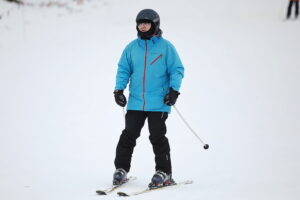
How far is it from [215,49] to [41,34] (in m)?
5.99

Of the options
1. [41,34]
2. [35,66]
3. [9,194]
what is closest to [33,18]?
[41,34]

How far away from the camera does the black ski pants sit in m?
3.88

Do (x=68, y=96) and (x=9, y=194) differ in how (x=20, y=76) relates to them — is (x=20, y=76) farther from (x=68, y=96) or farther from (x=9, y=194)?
(x=9, y=194)

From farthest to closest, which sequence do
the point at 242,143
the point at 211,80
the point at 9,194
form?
the point at 211,80 < the point at 242,143 < the point at 9,194

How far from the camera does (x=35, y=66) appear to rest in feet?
32.9

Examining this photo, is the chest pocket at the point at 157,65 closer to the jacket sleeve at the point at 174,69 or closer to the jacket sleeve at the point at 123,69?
the jacket sleeve at the point at 174,69

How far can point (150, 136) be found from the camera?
3.95 m

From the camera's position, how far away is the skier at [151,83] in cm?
380

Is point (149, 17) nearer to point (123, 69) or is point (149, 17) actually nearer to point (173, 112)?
point (123, 69)

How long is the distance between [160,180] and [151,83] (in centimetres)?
88

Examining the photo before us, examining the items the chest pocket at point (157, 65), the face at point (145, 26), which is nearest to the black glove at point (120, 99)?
the chest pocket at point (157, 65)

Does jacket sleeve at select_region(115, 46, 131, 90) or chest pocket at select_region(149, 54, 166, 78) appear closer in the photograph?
chest pocket at select_region(149, 54, 166, 78)

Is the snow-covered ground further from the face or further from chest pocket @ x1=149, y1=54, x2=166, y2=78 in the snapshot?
the face

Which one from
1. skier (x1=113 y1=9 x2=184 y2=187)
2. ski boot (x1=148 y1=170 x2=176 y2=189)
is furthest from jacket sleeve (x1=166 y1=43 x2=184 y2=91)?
ski boot (x1=148 y1=170 x2=176 y2=189)
